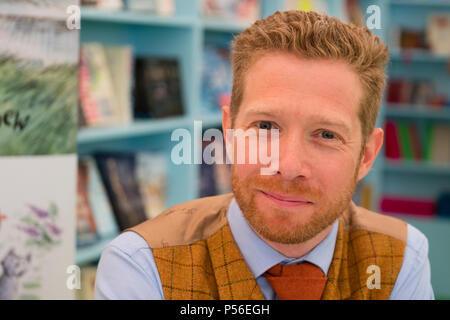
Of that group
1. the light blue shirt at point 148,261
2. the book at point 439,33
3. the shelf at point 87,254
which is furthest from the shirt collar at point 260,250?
the book at point 439,33

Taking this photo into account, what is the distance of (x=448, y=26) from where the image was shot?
4734mm

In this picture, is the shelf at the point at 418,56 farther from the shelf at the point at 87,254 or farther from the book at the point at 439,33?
the shelf at the point at 87,254

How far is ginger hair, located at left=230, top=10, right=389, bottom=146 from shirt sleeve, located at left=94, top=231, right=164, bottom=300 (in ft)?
0.70

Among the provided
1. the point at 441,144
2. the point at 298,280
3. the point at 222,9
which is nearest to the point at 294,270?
the point at 298,280

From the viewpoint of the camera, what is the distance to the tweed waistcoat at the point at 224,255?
83cm

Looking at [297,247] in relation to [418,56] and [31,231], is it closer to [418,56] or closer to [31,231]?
[31,231]

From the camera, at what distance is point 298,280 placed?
832 millimetres

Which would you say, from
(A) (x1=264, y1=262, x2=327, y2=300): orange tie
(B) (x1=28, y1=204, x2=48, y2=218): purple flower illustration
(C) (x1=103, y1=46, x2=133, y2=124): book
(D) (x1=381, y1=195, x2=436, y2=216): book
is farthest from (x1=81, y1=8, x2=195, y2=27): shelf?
(D) (x1=381, y1=195, x2=436, y2=216): book

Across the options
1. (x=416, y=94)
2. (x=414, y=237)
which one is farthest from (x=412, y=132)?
(x=414, y=237)

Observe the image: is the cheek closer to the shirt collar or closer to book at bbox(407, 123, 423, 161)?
the shirt collar

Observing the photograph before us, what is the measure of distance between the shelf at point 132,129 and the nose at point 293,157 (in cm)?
113

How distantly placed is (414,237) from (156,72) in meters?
1.34

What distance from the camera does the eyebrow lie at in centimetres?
72

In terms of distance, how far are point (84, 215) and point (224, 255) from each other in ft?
3.47
